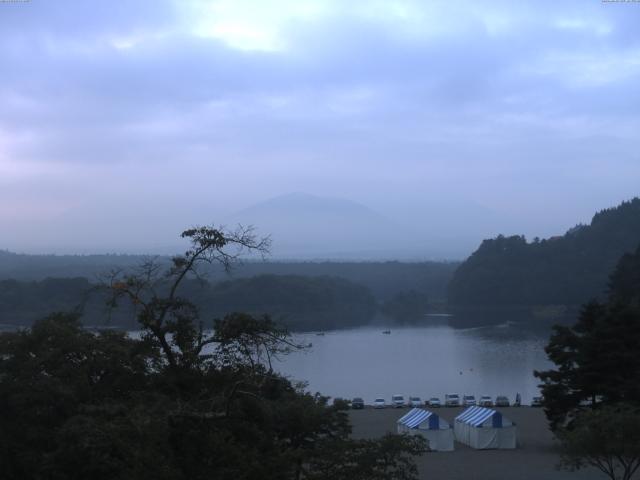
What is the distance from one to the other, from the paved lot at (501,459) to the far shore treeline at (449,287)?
17428mm

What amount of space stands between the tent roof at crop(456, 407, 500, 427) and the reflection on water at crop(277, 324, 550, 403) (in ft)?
11.8

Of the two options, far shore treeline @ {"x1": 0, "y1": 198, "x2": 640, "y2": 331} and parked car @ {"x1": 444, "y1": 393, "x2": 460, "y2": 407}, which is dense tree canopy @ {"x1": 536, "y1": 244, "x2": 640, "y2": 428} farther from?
far shore treeline @ {"x1": 0, "y1": 198, "x2": 640, "y2": 331}

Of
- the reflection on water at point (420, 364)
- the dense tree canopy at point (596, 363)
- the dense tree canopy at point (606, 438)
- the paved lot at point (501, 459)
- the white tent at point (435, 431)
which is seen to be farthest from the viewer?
the reflection on water at point (420, 364)

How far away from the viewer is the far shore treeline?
2939 centimetres

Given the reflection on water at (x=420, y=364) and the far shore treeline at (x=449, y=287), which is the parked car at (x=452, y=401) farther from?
the far shore treeline at (x=449, y=287)

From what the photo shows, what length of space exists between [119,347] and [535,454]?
19.3ft

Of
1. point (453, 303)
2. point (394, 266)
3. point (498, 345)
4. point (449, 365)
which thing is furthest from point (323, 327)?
point (394, 266)

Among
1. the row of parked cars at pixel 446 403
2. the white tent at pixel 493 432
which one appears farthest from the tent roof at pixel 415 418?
the row of parked cars at pixel 446 403

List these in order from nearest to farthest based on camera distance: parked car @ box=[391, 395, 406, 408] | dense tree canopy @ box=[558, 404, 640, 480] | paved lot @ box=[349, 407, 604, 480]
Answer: dense tree canopy @ box=[558, 404, 640, 480], paved lot @ box=[349, 407, 604, 480], parked car @ box=[391, 395, 406, 408]

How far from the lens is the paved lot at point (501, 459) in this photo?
762 centimetres

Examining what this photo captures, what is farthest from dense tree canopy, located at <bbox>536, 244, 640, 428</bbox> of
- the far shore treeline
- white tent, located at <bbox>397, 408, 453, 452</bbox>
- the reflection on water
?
the far shore treeline

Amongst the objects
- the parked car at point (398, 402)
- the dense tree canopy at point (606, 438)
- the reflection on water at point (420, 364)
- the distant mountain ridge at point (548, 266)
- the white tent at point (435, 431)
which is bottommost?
the reflection on water at point (420, 364)

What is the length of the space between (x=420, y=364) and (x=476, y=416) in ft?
33.1

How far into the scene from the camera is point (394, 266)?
5862 cm
